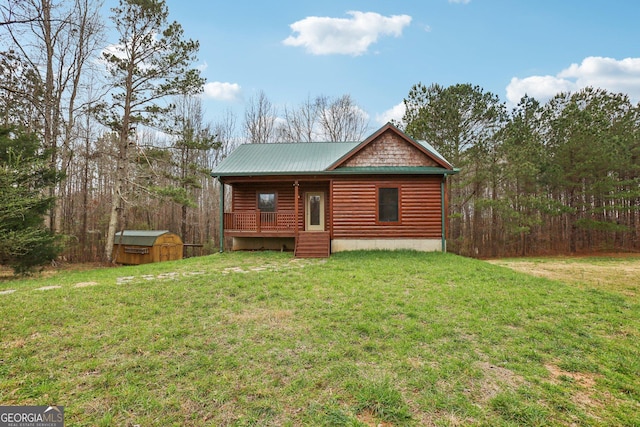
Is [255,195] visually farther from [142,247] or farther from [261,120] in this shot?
[261,120]

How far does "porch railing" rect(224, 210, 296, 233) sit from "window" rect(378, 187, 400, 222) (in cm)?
391

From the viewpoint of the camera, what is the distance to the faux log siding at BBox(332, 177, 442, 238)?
12.2 m

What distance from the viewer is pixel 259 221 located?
1279 cm

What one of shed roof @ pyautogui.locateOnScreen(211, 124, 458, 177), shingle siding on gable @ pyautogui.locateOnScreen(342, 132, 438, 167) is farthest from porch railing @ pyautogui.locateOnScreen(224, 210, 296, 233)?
shingle siding on gable @ pyautogui.locateOnScreen(342, 132, 438, 167)

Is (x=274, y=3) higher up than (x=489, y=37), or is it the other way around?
(x=274, y=3)

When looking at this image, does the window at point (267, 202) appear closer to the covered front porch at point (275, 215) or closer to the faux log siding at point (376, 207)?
the covered front porch at point (275, 215)

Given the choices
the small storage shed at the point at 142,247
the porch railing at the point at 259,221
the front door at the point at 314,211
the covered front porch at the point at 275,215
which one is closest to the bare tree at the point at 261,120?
the small storage shed at the point at 142,247

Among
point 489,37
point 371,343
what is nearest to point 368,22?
point 489,37

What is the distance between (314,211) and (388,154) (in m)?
4.40

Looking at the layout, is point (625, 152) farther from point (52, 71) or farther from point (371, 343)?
point (52, 71)

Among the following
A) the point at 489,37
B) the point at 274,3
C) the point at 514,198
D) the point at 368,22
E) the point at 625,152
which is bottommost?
the point at 514,198

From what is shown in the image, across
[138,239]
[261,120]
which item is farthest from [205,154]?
[138,239]

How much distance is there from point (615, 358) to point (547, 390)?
5.18 feet

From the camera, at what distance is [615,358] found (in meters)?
3.67
